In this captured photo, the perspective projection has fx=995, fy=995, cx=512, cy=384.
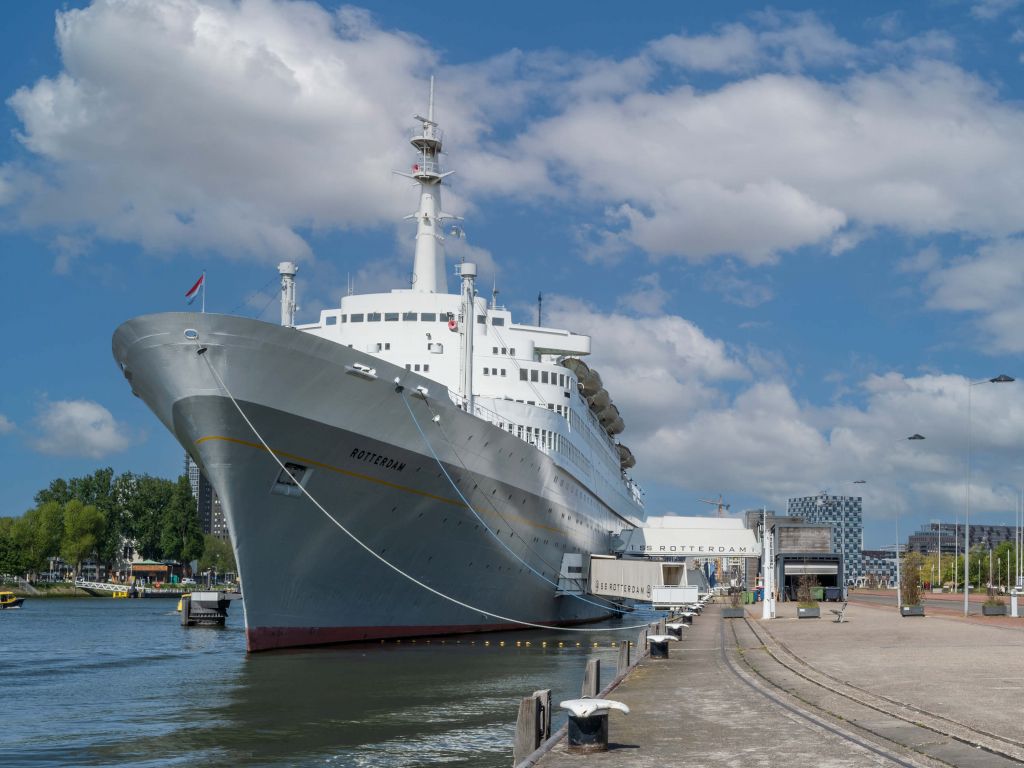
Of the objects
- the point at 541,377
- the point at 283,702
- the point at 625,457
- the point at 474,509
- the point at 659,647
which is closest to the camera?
the point at 283,702

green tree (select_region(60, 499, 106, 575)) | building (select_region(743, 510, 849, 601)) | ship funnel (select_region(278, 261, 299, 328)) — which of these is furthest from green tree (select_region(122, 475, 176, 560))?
ship funnel (select_region(278, 261, 299, 328))

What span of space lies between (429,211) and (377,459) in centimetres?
1696

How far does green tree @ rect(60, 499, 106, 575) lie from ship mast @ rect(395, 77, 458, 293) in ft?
248

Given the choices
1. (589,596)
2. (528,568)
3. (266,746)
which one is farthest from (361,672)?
(589,596)

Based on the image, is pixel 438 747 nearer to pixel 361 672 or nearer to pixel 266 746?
pixel 266 746

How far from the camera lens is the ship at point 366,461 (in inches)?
908

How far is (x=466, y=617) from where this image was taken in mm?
30562

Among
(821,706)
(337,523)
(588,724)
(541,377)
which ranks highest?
(541,377)

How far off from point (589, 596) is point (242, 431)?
87.4 feet

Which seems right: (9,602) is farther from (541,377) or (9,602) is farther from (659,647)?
(659,647)

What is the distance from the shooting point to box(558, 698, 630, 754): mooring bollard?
33.9ft

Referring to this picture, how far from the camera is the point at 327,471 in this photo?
2428 centimetres

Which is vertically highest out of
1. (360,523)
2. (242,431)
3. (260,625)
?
(242,431)

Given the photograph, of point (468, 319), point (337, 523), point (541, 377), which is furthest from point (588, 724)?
point (541, 377)
